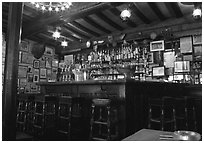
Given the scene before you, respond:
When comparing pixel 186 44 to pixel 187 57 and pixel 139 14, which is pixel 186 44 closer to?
pixel 187 57

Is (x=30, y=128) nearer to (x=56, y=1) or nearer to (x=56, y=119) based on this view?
(x=56, y=119)

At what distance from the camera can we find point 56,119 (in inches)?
162

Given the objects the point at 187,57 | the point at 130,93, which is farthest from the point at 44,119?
the point at 187,57

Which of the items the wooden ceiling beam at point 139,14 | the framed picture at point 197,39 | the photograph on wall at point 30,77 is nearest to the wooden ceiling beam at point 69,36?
the photograph on wall at point 30,77

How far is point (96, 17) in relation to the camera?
19.7 feet

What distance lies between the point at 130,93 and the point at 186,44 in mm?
3862

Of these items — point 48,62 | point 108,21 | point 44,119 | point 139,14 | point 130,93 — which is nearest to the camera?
point 130,93

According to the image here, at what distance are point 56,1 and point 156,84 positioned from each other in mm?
2903

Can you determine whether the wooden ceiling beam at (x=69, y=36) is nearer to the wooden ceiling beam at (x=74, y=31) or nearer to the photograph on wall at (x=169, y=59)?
the wooden ceiling beam at (x=74, y=31)

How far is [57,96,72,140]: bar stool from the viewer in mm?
3604

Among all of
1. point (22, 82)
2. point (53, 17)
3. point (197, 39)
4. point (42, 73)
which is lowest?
point (22, 82)

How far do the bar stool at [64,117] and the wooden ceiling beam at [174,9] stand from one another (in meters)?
4.04

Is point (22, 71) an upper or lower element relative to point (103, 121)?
upper

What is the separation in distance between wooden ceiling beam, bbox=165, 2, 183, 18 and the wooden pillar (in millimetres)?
4471
